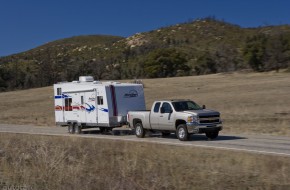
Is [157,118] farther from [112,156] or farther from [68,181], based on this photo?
[68,181]

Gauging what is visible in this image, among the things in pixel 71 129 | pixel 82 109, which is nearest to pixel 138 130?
pixel 82 109

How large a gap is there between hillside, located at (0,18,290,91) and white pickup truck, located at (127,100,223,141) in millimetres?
43250

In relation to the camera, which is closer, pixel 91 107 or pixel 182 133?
pixel 182 133

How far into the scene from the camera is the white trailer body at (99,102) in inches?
1049

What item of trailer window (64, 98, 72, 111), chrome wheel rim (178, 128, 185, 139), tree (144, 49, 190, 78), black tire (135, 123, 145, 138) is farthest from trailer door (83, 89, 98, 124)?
tree (144, 49, 190, 78)

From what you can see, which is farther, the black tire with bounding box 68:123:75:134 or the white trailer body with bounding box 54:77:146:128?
the black tire with bounding box 68:123:75:134

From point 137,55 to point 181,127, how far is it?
9237 cm

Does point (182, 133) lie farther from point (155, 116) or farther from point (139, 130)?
point (139, 130)

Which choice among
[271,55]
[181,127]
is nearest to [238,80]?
[271,55]

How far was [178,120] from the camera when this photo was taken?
22.3m

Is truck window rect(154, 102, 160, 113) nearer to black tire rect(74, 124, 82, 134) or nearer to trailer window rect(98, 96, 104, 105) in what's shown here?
trailer window rect(98, 96, 104, 105)

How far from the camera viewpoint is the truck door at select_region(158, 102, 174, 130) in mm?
22625

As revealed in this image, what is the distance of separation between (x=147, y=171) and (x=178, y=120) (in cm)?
1045

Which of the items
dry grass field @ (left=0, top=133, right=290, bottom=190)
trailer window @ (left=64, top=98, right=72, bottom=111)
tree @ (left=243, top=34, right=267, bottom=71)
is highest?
tree @ (left=243, top=34, right=267, bottom=71)
